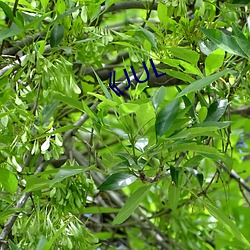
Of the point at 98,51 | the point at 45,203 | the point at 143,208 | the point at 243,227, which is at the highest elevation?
the point at 98,51

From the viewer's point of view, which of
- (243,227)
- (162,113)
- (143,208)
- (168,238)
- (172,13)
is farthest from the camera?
(143,208)

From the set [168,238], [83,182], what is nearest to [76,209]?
[83,182]

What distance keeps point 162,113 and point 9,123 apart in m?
0.20

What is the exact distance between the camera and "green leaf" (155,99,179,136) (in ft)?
2.57

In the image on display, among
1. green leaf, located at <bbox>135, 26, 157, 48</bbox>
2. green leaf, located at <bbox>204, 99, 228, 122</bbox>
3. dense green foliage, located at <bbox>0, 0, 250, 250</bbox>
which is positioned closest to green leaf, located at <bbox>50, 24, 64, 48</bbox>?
dense green foliage, located at <bbox>0, 0, 250, 250</bbox>

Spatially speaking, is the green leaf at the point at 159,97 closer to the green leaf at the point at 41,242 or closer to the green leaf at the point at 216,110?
the green leaf at the point at 216,110

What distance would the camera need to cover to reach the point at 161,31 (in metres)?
0.97

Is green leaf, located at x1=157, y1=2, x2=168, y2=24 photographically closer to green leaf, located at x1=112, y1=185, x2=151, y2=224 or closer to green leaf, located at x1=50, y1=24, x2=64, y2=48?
green leaf, located at x1=50, y1=24, x2=64, y2=48

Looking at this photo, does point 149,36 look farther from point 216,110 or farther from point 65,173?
point 65,173

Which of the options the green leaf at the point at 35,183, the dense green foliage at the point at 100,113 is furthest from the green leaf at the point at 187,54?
the green leaf at the point at 35,183

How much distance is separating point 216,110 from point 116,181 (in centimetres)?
17

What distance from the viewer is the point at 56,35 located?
0.90 m

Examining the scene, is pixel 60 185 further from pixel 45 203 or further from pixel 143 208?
pixel 143 208

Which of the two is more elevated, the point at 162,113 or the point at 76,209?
the point at 162,113
